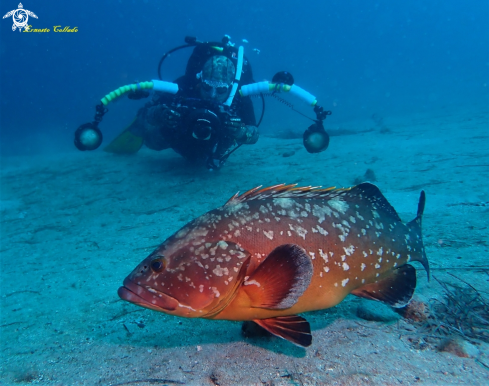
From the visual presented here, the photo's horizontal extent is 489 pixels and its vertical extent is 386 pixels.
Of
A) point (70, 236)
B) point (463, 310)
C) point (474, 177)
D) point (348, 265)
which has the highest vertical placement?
point (474, 177)

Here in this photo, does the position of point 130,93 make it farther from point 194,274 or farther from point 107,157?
point 194,274

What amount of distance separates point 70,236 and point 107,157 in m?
6.85

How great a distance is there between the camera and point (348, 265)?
7.93 feet

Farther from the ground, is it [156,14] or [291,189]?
[156,14]

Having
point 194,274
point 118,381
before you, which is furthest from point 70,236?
point 194,274

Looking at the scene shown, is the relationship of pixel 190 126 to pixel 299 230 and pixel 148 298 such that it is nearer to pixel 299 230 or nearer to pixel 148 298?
pixel 299 230

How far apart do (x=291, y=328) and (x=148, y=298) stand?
1076 mm

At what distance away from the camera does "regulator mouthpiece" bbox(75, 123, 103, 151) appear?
717 centimetres

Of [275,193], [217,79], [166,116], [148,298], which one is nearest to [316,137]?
[217,79]

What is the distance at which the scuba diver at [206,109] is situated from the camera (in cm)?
727

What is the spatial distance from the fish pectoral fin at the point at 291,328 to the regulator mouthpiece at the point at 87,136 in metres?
6.83

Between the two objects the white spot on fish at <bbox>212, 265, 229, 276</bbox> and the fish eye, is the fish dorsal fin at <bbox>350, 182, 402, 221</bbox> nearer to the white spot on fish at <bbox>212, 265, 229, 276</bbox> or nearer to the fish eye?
the white spot on fish at <bbox>212, 265, 229, 276</bbox>

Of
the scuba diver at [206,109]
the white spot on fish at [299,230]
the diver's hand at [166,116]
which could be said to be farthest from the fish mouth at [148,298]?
the diver's hand at [166,116]

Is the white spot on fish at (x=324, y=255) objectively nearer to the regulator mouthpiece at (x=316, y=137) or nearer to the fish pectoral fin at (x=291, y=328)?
the fish pectoral fin at (x=291, y=328)
